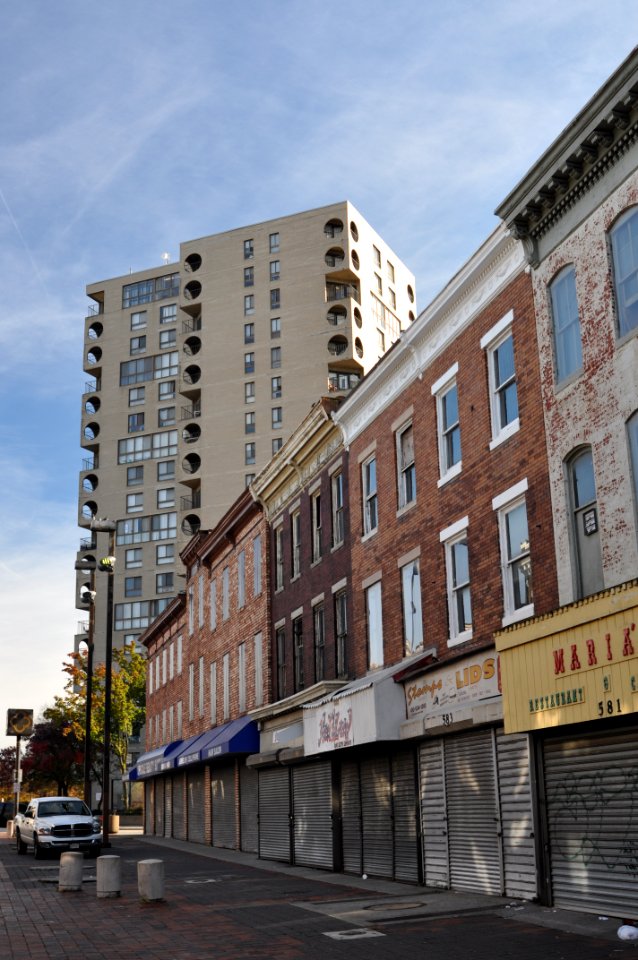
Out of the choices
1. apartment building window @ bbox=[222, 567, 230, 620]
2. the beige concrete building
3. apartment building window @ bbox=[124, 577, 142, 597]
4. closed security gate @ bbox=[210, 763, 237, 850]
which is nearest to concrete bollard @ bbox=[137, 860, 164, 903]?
closed security gate @ bbox=[210, 763, 237, 850]

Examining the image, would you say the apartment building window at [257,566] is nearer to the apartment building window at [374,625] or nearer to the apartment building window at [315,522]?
the apartment building window at [315,522]

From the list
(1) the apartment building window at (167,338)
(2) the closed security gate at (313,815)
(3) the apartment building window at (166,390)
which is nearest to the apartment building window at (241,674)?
(2) the closed security gate at (313,815)

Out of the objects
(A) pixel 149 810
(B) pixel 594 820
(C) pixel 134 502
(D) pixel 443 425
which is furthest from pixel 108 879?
(C) pixel 134 502

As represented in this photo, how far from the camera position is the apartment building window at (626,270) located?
571 inches

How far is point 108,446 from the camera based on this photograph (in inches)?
3738

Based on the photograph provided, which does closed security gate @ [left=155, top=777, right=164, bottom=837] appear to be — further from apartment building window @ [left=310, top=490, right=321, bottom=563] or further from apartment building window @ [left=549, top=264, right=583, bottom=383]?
apartment building window @ [left=549, top=264, right=583, bottom=383]

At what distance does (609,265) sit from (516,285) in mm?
2941

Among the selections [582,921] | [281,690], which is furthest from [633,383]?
[281,690]

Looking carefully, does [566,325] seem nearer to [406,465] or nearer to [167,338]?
[406,465]

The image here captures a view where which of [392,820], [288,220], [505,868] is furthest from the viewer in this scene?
[288,220]

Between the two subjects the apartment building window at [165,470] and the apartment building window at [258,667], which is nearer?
the apartment building window at [258,667]

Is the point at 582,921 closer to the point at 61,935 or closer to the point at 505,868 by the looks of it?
the point at 505,868

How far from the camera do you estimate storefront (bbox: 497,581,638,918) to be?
12875 mm

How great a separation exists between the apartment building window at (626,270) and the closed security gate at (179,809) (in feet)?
112
